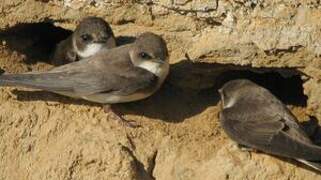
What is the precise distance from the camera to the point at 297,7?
19.1ft

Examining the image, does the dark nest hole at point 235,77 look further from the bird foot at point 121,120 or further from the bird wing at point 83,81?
the bird foot at point 121,120

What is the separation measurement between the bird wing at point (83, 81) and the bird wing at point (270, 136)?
0.64m

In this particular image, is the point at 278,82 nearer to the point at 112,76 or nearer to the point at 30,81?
the point at 112,76

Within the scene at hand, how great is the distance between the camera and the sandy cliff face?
570 centimetres

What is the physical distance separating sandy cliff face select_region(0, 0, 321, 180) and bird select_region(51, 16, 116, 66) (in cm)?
12

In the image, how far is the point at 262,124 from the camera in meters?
5.86

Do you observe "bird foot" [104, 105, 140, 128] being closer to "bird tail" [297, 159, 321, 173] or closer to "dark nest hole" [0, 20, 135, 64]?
"dark nest hole" [0, 20, 135, 64]

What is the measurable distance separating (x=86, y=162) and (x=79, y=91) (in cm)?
57

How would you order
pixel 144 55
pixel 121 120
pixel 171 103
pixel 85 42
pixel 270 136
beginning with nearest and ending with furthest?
pixel 270 136, pixel 121 120, pixel 144 55, pixel 171 103, pixel 85 42

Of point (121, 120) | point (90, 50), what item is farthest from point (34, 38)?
point (121, 120)

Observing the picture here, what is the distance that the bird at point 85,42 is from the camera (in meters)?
6.29

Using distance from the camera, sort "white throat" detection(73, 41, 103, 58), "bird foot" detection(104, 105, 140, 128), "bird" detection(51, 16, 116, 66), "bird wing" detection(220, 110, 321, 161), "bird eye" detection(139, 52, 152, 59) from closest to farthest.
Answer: "bird wing" detection(220, 110, 321, 161) < "bird foot" detection(104, 105, 140, 128) < "bird eye" detection(139, 52, 152, 59) < "bird" detection(51, 16, 116, 66) < "white throat" detection(73, 41, 103, 58)

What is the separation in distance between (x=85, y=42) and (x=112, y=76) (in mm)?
594

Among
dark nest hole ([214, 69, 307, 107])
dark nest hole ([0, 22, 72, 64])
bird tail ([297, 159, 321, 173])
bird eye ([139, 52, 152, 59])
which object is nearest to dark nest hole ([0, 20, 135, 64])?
dark nest hole ([0, 22, 72, 64])
